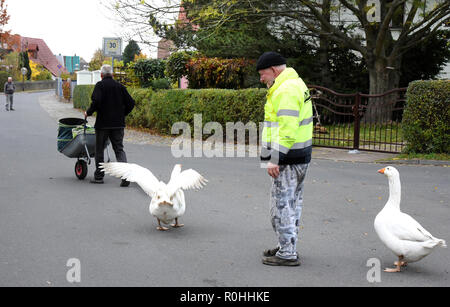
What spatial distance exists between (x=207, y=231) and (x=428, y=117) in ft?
28.0

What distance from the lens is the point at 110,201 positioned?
8.30 m

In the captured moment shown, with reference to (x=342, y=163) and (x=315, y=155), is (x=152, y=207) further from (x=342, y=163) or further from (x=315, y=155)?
(x=315, y=155)

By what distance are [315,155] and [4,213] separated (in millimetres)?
8976

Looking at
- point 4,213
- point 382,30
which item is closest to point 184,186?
point 4,213

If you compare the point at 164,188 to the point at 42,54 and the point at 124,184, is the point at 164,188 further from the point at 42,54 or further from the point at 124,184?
the point at 42,54

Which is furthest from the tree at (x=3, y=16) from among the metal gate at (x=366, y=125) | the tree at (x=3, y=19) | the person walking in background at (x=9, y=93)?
the metal gate at (x=366, y=125)

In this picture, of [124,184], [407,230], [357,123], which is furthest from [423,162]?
[407,230]

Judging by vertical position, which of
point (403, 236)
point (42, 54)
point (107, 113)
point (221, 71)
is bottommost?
point (403, 236)

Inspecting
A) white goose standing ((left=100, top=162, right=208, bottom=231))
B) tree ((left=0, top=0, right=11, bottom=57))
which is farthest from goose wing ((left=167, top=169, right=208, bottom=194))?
tree ((left=0, top=0, right=11, bottom=57))

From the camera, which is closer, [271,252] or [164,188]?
[271,252]

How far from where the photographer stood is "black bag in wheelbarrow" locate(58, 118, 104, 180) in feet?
32.0

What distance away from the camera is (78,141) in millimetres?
Answer: 9719

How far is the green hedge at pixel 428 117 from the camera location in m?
13.0
